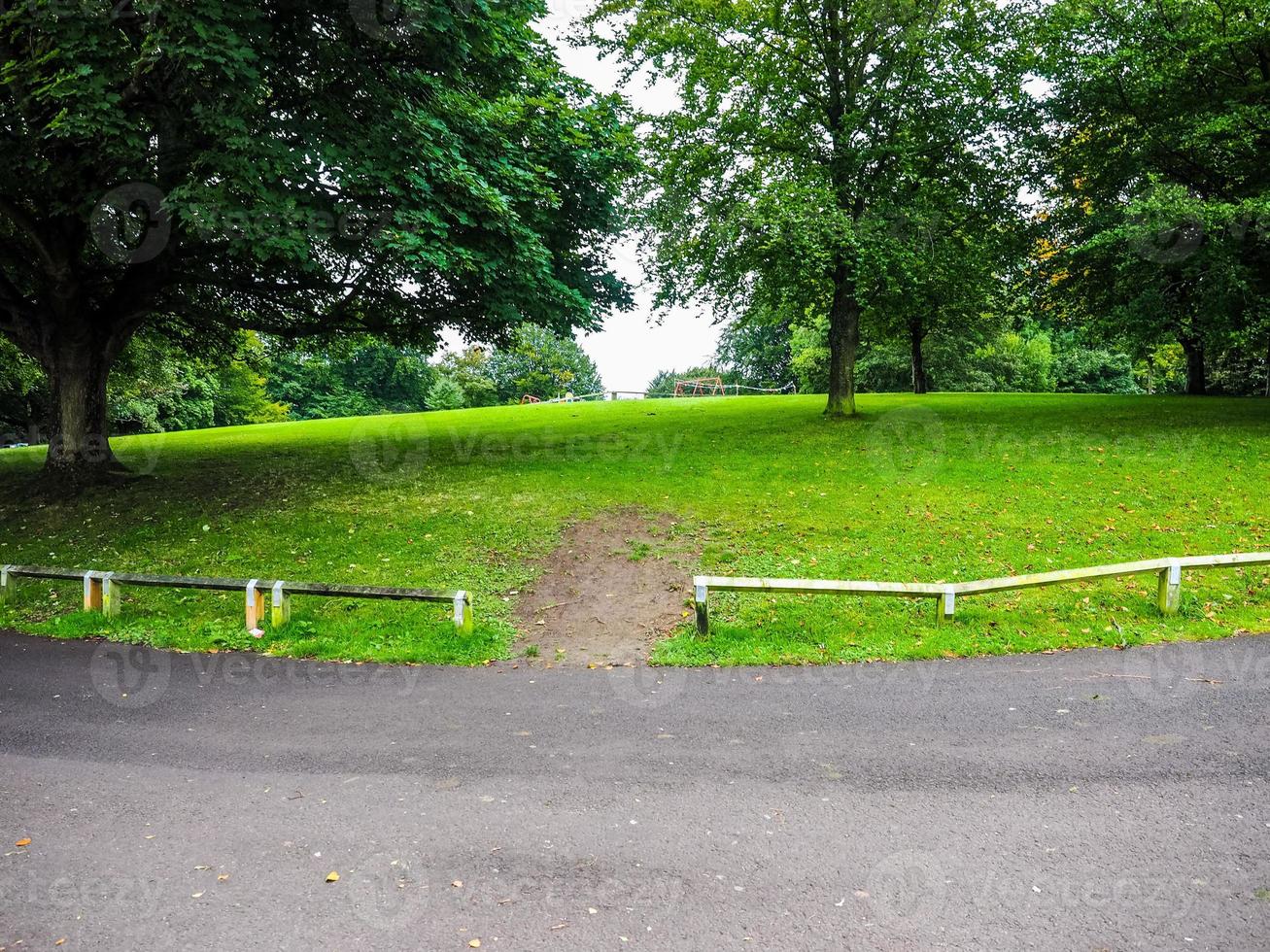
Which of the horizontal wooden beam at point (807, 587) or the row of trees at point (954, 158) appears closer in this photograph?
the horizontal wooden beam at point (807, 587)

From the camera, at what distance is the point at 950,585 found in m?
8.23

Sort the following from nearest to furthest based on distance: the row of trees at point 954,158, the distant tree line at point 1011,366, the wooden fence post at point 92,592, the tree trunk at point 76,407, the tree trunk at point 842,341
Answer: the wooden fence post at point 92,592, the tree trunk at point 76,407, the row of trees at point 954,158, the tree trunk at point 842,341, the distant tree line at point 1011,366

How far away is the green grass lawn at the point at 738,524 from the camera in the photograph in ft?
27.7

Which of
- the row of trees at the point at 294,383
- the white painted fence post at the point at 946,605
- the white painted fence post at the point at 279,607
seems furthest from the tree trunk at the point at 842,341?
the white painted fence post at the point at 279,607

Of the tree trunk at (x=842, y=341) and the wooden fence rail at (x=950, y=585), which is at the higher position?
the tree trunk at (x=842, y=341)

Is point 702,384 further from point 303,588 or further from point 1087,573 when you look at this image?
point 303,588

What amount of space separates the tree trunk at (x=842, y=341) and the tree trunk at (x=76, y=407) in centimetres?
1743

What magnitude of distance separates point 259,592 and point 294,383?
6821cm

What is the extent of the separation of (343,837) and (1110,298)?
22816 mm

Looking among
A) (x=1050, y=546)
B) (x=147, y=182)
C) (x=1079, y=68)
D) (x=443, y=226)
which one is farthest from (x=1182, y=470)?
(x=147, y=182)

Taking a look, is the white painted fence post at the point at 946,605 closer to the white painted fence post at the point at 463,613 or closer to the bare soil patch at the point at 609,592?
the bare soil patch at the point at 609,592

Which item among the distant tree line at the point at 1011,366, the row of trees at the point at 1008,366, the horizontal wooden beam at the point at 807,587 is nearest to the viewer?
the horizontal wooden beam at the point at 807,587

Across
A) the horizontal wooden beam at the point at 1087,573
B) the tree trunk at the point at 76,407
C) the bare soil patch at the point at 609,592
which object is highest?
the tree trunk at the point at 76,407

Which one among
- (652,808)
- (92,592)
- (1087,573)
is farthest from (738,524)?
(92,592)
